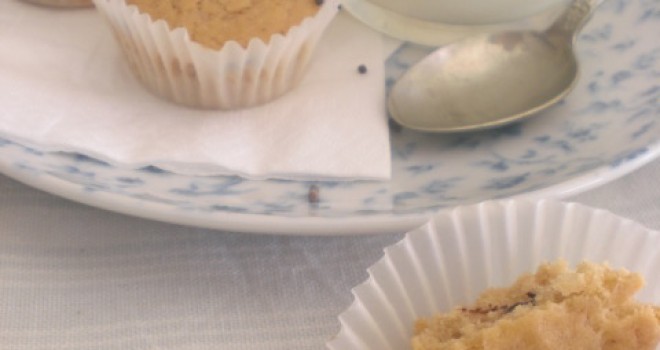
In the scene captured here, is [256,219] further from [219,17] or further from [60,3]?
[60,3]

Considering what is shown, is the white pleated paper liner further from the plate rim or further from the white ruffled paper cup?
the white ruffled paper cup

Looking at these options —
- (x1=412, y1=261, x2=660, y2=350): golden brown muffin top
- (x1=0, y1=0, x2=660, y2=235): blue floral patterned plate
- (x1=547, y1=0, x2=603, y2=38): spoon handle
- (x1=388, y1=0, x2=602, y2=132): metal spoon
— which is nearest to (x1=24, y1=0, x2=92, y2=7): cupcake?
(x1=0, y1=0, x2=660, y2=235): blue floral patterned plate

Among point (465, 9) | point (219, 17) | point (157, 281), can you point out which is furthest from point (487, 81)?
point (157, 281)

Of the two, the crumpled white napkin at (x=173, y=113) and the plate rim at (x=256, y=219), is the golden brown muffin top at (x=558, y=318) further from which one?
the crumpled white napkin at (x=173, y=113)

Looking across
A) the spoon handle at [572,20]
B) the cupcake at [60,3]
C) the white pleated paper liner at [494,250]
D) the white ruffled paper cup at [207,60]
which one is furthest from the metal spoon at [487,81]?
the cupcake at [60,3]

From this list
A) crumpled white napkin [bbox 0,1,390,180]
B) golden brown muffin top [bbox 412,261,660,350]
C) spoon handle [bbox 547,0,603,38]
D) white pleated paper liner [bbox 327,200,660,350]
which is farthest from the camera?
spoon handle [bbox 547,0,603,38]

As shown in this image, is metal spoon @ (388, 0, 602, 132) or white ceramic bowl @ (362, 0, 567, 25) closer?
metal spoon @ (388, 0, 602, 132)

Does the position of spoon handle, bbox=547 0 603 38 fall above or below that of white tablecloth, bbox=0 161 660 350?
above
